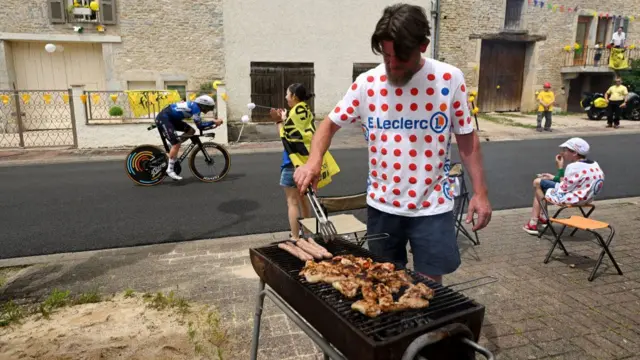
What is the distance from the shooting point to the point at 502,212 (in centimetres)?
666

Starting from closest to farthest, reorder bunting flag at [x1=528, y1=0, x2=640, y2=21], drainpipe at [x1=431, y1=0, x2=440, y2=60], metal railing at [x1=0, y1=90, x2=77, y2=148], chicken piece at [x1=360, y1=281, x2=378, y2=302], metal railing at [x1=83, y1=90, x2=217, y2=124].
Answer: chicken piece at [x1=360, y1=281, x2=378, y2=302], metal railing at [x1=83, y1=90, x2=217, y2=124], metal railing at [x1=0, y1=90, x2=77, y2=148], drainpipe at [x1=431, y1=0, x2=440, y2=60], bunting flag at [x1=528, y1=0, x2=640, y2=21]

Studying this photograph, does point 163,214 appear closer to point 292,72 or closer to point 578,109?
point 292,72

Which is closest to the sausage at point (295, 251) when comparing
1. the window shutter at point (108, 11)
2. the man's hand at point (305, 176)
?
the man's hand at point (305, 176)

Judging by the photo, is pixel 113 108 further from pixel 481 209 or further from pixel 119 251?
pixel 481 209

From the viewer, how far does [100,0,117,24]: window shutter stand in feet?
50.9

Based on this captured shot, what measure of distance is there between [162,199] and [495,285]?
560cm

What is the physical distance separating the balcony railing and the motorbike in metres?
2.58

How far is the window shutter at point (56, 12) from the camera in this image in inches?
602

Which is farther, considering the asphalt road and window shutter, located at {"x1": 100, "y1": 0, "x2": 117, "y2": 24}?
window shutter, located at {"x1": 100, "y1": 0, "x2": 117, "y2": 24}

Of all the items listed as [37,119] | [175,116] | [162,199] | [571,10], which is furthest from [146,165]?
[571,10]

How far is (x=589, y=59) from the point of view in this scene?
73.9 ft

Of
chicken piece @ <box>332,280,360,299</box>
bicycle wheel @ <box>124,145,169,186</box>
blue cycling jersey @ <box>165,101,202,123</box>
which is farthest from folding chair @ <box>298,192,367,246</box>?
bicycle wheel @ <box>124,145,169,186</box>

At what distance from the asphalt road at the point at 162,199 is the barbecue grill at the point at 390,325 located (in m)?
3.87

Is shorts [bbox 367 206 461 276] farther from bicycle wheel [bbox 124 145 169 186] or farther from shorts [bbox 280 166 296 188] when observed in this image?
bicycle wheel [bbox 124 145 169 186]
